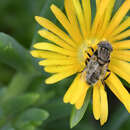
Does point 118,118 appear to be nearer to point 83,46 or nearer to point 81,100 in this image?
point 83,46

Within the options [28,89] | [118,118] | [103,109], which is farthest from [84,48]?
[118,118]

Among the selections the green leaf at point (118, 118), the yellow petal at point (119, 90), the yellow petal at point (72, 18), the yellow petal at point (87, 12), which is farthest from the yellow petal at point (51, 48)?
the green leaf at point (118, 118)

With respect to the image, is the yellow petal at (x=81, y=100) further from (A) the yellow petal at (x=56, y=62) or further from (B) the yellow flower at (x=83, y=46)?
(A) the yellow petal at (x=56, y=62)

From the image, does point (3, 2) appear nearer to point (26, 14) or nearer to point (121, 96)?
point (26, 14)

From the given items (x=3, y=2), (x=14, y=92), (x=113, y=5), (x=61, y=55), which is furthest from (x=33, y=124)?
(x=3, y=2)

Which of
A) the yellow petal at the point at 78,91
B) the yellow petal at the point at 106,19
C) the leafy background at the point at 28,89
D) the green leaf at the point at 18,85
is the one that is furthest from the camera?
the green leaf at the point at 18,85

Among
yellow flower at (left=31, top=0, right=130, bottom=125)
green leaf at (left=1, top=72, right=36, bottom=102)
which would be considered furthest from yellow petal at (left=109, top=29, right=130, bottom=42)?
green leaf at (left=1, top=72, right=36, bottom=102)

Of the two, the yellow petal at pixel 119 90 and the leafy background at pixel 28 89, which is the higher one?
the yellow petal at pixel 119 90
